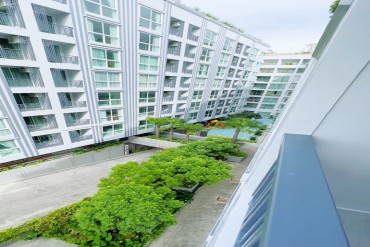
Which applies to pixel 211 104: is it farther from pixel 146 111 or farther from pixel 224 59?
pixel 146 111

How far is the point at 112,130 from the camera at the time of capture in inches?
762

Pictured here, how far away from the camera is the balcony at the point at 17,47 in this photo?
12.1 meters

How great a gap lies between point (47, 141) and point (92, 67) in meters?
7.65

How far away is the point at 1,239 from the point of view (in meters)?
8.66

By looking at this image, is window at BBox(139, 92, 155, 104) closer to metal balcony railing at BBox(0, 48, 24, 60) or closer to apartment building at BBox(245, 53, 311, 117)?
metal balcony railing at BBox(0, 48, 24, 60)

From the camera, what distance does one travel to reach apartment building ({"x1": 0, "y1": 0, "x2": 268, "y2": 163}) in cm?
1258

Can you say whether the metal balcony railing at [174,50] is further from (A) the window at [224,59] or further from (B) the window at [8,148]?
(B) the window at [8,148]

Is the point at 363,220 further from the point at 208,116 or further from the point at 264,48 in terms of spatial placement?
the point at 264,48

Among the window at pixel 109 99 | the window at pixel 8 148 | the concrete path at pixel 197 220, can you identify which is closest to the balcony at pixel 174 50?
the window at pixel 109 99

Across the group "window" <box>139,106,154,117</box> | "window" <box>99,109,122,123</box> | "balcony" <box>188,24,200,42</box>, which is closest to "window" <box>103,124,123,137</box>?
"window" <box>99,109,122,123</box>

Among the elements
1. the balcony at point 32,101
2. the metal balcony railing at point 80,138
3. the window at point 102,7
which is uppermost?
the window at point 102,7

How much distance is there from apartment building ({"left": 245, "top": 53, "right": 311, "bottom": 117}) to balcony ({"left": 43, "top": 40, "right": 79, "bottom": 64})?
38.4m

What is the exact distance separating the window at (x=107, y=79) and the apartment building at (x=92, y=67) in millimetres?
92

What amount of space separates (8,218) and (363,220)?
16.0 metres
